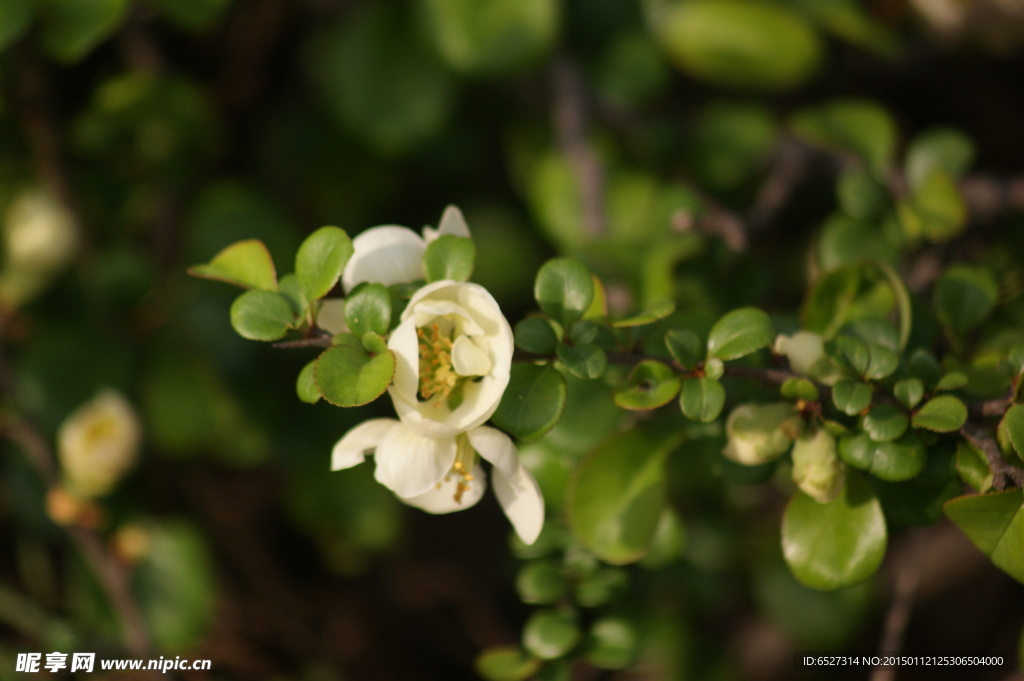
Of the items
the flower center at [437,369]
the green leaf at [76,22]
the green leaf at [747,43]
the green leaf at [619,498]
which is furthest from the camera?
the green leaf at [747,43]

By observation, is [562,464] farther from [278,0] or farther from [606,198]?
[278,0]

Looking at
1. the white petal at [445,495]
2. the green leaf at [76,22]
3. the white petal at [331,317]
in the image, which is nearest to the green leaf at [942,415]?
the white petal at [445,495]

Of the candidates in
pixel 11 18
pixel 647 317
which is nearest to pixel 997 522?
pixel 647 317

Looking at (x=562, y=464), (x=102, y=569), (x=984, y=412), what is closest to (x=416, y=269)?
(x=562, y=464)

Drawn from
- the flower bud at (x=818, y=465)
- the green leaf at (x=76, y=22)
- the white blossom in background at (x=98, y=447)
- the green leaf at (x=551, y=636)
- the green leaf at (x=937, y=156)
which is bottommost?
the green leaf at (x=551, y=636)

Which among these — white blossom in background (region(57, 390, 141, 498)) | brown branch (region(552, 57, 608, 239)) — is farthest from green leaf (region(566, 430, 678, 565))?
white blossom in background (region(57, 390, 141, 498))

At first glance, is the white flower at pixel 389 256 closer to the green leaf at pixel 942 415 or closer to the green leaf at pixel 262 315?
the green leaf at pixel 262 315
